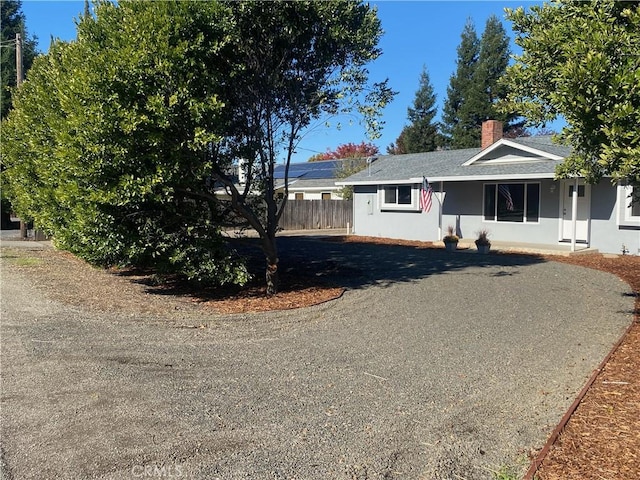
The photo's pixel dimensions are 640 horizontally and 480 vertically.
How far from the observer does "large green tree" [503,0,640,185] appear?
4480mm

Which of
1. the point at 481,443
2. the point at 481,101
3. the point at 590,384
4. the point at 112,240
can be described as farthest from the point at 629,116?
the point at 481,101

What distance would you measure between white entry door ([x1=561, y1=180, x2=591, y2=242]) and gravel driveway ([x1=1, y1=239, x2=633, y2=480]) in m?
7.73

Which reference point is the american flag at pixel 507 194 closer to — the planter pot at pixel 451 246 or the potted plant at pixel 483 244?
the potted plant at pixel 483 244

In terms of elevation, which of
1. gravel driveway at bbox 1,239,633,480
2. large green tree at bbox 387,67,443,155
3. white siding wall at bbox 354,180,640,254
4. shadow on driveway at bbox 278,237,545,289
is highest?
large green tree at bbox 387,67,443,155

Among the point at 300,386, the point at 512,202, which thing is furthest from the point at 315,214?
the point at 300,386

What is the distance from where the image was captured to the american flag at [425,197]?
20.2 metres

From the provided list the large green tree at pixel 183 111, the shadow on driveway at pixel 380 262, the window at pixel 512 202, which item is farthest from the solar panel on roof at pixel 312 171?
the large green tree at pixel 183 111

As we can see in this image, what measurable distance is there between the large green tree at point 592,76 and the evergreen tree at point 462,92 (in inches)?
1731

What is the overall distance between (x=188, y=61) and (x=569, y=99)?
A: 5.17 meters

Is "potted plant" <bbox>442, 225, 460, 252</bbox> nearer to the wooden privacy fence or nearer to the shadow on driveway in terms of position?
the shadow on driveway

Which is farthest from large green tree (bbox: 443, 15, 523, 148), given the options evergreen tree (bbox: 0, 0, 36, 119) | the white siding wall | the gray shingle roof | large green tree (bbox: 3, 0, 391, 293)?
large green tree (bbox: 3, 0, 391, 293)

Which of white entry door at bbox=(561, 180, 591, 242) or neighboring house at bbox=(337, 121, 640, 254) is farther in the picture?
white entry door at bbox=(561, 180, 591, 242)

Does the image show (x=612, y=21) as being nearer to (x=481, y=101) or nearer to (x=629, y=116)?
(x=629, y=116)

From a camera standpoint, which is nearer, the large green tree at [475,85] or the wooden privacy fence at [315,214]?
the wooden privacy fence at [315,214]
